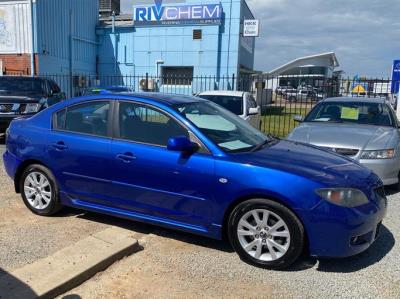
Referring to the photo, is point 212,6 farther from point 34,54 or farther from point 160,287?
point 160,287

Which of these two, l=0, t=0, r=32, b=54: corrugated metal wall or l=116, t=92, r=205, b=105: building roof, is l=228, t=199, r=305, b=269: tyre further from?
l=0, t=0, r=32, b=54: corrugated metal wall

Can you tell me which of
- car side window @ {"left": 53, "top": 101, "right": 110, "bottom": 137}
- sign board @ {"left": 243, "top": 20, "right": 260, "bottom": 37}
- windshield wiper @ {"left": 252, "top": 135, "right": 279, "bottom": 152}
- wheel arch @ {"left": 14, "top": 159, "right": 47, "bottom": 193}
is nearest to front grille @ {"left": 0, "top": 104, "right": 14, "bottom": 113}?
wheel arch @ {"left": 14, "top": 159, "right": 47, "bottom": 193}

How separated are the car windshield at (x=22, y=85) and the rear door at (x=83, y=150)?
6773mm

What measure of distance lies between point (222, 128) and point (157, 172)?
0.93 metres

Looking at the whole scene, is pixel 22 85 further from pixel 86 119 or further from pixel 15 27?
pixel 15 27

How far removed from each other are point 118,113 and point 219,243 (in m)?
1.80

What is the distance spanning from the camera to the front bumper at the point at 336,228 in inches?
139

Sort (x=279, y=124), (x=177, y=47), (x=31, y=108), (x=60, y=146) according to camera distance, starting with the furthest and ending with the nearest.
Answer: (x=177, y=47) < (x=279, y=124) < (x=31, y=108) < (x=60, y=146)

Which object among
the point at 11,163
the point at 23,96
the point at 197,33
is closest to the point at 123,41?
the point at 197,33

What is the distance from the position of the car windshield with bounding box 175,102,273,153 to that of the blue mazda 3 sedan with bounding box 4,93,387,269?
0.02m

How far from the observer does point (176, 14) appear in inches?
877

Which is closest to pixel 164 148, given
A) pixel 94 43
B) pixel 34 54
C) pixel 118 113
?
pixel 118 113

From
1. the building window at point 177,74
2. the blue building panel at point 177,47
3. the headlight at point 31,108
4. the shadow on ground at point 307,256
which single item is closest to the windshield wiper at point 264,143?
the shadow on ground at point 307,256

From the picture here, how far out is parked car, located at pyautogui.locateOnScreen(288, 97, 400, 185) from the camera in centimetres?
602
